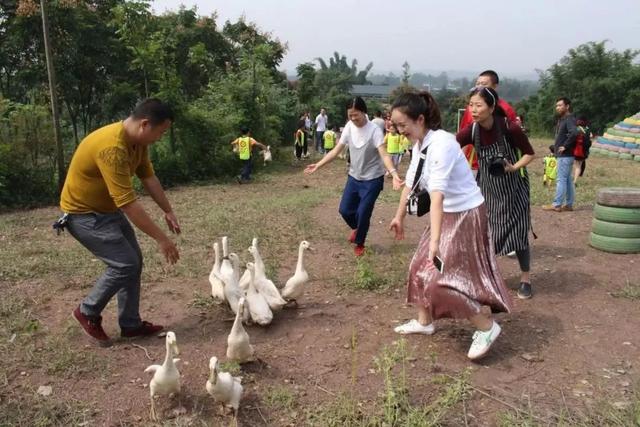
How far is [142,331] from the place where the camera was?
13.4 feet

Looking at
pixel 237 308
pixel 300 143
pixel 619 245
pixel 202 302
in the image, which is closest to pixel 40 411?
pixel 237 308

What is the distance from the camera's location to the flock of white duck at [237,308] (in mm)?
2996

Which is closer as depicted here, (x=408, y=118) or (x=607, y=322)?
(x=408, y=118)

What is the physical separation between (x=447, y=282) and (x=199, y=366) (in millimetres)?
1686

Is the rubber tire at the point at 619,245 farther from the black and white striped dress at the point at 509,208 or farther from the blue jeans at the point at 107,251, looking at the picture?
the blue jeans at the point at 107,251

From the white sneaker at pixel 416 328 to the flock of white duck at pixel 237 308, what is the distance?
0.90 metres

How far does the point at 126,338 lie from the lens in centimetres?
405

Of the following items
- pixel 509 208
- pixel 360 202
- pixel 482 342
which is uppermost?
pixel 509 208

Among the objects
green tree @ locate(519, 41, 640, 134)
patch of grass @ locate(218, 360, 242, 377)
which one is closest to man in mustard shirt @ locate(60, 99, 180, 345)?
patch of grass @ locate(218, 360, 242, 377)

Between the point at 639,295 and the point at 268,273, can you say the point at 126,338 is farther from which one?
the point at 639,295

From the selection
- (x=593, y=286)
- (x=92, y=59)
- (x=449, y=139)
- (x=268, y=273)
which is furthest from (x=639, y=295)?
(x=92, y=59)

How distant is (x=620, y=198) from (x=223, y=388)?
16.2ft

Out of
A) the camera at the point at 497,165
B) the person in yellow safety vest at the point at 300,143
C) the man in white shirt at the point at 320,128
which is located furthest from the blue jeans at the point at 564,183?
the man in white shirt at the point at 320,128

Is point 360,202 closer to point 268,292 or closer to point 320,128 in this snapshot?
point 268,292
